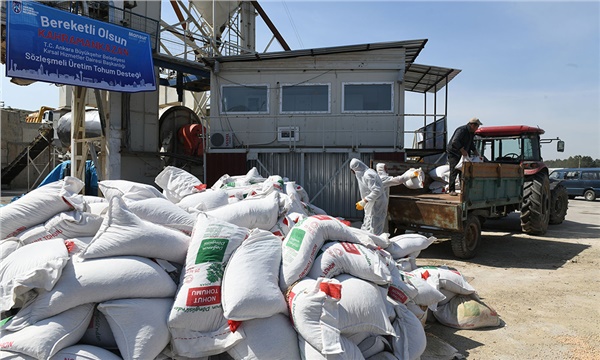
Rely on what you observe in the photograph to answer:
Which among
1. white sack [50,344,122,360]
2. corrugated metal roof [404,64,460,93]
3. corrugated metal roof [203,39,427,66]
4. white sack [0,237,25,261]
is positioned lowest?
white sack [50,344,122,360]

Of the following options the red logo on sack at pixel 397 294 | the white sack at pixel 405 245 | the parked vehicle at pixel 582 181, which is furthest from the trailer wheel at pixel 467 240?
the parked vehicle at pixel 582 181

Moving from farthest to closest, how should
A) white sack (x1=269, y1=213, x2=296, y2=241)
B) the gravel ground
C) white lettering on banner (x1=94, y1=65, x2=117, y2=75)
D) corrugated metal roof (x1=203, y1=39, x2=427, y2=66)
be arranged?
corrugated metal roof (x1=203, y1=39, x2=427, y2=66) < white lettering on banner (x1=94, y1=65, x2=117, y2=75) < white sack (x1=269, y1=213, x2=296, y2=241) < the gravel ground

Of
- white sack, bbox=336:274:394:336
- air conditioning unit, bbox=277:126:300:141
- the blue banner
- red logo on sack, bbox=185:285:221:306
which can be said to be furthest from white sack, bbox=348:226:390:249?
the blue banner

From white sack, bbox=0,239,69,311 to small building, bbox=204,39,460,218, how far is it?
22.9 ft

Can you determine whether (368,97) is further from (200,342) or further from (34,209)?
(200,342)

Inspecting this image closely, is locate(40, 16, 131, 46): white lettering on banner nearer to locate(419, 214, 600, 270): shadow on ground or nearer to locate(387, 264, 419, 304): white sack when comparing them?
locate(419, 214, 600, 270): shadow on ground

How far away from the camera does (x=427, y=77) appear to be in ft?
33.8

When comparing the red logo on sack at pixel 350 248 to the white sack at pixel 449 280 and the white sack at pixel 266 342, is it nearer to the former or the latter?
the white sack at pixel 266 342

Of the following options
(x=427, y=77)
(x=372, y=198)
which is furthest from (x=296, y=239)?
(x=427, y=77)

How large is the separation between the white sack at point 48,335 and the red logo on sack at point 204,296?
1.96 ft

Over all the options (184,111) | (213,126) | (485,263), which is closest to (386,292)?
(485,263)

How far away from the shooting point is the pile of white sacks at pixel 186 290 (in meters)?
2.19

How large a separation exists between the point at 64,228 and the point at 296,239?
5.63 feet

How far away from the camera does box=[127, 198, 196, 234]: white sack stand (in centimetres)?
312
